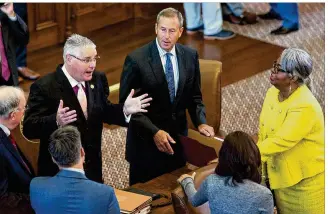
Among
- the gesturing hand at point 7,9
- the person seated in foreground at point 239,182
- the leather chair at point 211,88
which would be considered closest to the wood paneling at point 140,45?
the gesturing hand at point 7,9

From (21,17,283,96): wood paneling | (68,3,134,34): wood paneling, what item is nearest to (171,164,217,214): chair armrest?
(21,17,283,96): wood paneling

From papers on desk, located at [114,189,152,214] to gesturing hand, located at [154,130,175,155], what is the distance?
15.7 inches

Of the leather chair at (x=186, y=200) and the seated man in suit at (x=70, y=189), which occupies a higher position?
the seated man in suit at (x=70, y=189)

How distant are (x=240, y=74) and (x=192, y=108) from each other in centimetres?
311

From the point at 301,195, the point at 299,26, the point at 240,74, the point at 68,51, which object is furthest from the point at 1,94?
the point at 299,26

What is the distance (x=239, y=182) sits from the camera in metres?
3.42

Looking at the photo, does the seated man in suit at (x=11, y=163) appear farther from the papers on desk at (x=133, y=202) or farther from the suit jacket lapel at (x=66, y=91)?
the papers on desk at (x=133, y=202)

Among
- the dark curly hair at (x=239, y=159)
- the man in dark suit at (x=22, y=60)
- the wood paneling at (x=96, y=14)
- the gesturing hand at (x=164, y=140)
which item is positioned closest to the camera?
the dark curly hair at (x=239, y=159)

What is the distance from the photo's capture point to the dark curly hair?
3396 mm

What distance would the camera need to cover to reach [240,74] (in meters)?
7.82

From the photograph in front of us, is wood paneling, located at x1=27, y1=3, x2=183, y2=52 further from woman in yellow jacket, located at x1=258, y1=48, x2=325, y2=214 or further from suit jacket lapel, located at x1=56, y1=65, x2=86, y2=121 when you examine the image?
woman in yellow jacket, located at x1=258, y1=48, x2=325, y2=214

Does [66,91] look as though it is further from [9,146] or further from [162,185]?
[162,185]

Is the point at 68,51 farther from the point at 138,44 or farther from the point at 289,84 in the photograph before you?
the point at 138,44

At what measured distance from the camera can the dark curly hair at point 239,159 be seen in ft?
11.1
